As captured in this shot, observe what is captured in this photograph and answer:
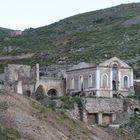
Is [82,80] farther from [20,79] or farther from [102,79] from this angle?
[20,79]

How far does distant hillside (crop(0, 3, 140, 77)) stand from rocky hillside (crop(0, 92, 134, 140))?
1351 inches

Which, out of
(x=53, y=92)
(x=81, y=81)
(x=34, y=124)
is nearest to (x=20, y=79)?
(x=53, y=92)

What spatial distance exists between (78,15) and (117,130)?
127 m

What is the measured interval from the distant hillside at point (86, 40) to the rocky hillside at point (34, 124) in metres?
34.3

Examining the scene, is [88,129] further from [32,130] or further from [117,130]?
[32,130]

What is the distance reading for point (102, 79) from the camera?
80312mm

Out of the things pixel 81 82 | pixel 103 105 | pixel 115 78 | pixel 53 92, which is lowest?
pixel 103 105

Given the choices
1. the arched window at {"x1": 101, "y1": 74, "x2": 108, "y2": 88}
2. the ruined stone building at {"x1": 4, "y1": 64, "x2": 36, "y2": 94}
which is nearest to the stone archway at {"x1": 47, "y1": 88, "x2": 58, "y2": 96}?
the ruined stone building at {"x1": 4, "y1": 64, "x2": 36, "y2": 94}

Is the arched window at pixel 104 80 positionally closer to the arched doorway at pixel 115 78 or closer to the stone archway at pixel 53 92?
the arched doorway at pixel 115 78

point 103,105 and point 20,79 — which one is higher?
point 20,79

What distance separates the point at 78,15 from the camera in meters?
194

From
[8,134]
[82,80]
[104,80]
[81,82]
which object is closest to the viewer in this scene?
[8,134]

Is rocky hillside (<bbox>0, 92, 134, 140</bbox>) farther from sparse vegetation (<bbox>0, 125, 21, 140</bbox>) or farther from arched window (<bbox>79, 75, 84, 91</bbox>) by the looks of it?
arched window (<bbox>79, 75, 84, 91</bbox>)

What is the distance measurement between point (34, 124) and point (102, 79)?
28.2 metres
